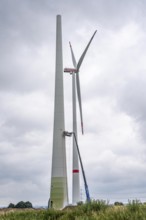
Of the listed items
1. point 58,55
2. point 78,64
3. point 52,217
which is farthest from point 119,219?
point 78,64

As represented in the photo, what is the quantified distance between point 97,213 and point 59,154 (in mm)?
34973

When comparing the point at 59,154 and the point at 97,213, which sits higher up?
the point at 59,154

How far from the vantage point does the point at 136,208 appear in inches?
936

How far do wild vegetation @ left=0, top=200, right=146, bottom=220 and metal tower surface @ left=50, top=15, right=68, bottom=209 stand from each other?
86.4 ft

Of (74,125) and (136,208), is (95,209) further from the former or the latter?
(74,125)

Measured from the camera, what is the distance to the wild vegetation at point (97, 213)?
71.6 ft

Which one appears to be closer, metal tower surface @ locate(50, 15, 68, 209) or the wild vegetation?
the wild vegetation

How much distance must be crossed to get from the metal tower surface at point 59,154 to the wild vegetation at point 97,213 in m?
26.3

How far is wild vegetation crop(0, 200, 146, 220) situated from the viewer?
21828 millimetres

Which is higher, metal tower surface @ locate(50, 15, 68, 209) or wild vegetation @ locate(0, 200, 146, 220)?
metal tower surface @ locate(50, 15, 68, 209)

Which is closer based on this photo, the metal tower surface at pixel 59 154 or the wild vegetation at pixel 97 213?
the wild vegetation at pixel 97 213

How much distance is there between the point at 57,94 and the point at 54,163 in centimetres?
1295

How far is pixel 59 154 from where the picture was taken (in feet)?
199

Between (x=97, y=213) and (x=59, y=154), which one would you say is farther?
(x=59, y=154)
